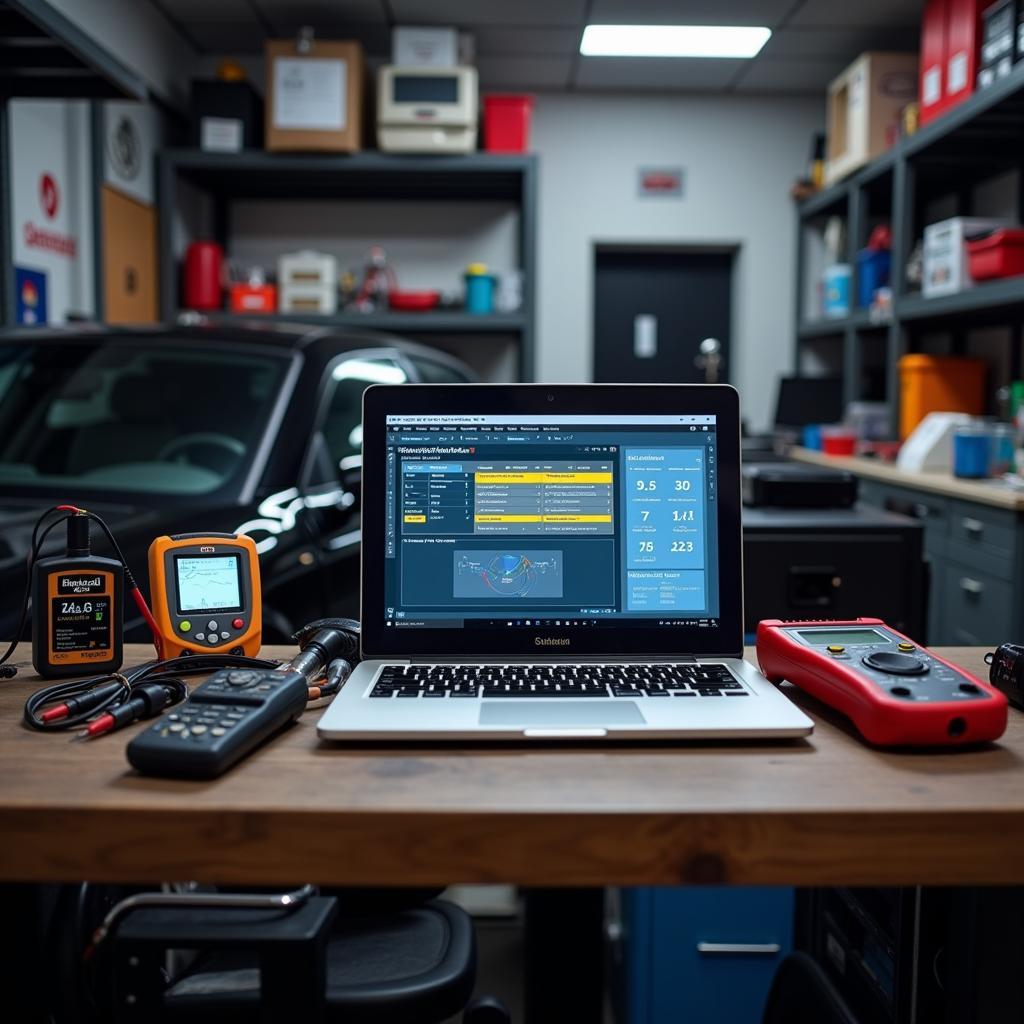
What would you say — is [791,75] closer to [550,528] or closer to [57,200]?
[57,200]

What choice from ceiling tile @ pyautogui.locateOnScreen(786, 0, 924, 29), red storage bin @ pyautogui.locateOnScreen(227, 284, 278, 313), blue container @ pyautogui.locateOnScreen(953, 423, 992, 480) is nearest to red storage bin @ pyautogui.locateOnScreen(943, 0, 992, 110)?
ceiling tile @ pyautogui.locateOnScreen(786, 0, 924, 29)

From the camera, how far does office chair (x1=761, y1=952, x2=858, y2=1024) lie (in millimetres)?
1257

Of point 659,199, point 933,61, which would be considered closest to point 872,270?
point 933,61

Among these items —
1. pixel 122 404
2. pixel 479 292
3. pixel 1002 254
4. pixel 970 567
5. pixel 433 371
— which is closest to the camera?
pixel 122 404

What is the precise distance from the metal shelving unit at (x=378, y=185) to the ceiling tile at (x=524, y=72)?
616mm

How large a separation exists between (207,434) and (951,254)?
9.79 feet

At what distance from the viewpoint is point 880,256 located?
16.0ft

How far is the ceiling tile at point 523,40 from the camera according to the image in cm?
496

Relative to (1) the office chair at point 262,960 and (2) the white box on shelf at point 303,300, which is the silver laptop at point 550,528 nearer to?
(1) the office chair at point 262,960

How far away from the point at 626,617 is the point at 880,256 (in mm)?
4319

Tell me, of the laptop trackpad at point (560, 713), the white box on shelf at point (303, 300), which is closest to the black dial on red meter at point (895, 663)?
the laptop trackpad at point (560, 713)

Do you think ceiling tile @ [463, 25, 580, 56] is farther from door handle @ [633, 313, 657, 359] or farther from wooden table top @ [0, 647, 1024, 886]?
wooden table top @ [0, 647, 1024, 886]

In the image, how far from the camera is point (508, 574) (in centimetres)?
111

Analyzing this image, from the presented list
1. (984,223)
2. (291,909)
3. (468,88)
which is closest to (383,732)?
(291,909)
